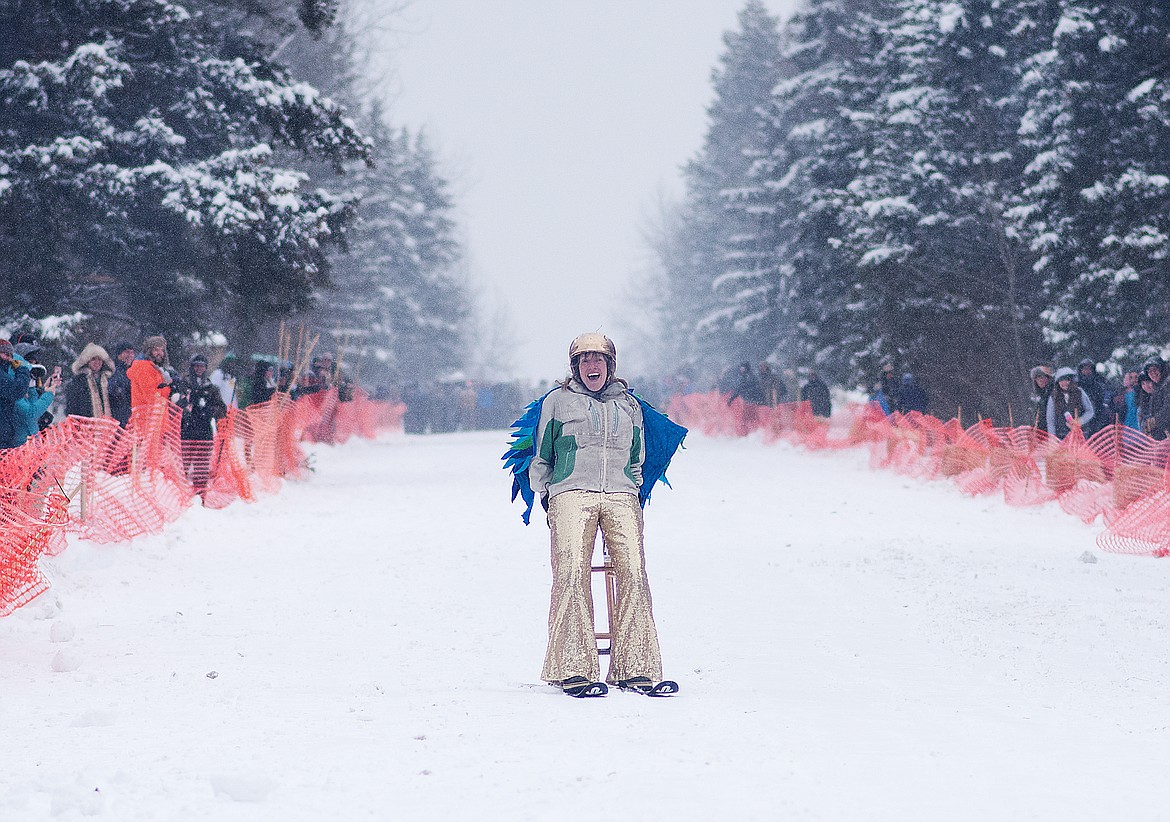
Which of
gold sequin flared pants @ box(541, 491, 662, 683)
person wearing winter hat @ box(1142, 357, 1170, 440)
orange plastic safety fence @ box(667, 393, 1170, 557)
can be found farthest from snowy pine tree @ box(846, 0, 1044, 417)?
gold sequin flared pants @ box(541, 491, 662, 683)

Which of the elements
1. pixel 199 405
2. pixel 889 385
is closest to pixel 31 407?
pixel 199 405

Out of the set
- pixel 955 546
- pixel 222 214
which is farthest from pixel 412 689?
pixel 222 214

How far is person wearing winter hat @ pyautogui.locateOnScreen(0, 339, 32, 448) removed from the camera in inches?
442

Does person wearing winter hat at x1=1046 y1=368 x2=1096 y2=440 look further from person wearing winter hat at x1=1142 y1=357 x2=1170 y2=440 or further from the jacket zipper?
the jacket zipper

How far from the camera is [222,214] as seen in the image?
19.3 m

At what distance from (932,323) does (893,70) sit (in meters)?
5.24

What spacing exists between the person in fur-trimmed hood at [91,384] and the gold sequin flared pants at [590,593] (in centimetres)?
804

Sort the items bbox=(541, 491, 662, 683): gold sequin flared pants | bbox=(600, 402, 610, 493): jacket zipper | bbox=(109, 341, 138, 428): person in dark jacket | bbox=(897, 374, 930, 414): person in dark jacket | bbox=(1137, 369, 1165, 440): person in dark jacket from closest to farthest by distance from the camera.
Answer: bbox=(541, 491, 662, 683): gold sequin flared pants
bbox=(600, 402, 610, 493): jacket zipper
bbox=(109, 341, 138, 428): person in dark jacket
bbox=(1137, 369, 1165, 440): person in dark jacket
bbox=(897, 374, 930, 414): person in dark jacket

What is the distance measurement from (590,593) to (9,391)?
623 cm

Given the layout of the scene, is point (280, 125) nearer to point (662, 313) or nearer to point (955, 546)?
point (955, 546)

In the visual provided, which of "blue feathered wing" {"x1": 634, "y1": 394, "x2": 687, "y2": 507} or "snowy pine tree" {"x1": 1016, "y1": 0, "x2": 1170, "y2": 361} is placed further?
"snowy pine tree" {"x1": 1016, "y1": 0, "x2": 1170, "y2": 361}

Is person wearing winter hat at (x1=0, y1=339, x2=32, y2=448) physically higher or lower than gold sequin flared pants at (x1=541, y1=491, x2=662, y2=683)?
higher

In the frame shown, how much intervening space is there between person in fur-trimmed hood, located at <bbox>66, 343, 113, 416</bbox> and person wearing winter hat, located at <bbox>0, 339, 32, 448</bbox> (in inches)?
90.3

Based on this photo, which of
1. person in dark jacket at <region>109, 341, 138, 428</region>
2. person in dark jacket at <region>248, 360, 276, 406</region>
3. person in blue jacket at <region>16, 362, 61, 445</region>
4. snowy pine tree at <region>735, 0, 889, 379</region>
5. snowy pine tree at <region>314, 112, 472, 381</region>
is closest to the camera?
person in blue jacket at <region>16, 362, 61, 445</region>
